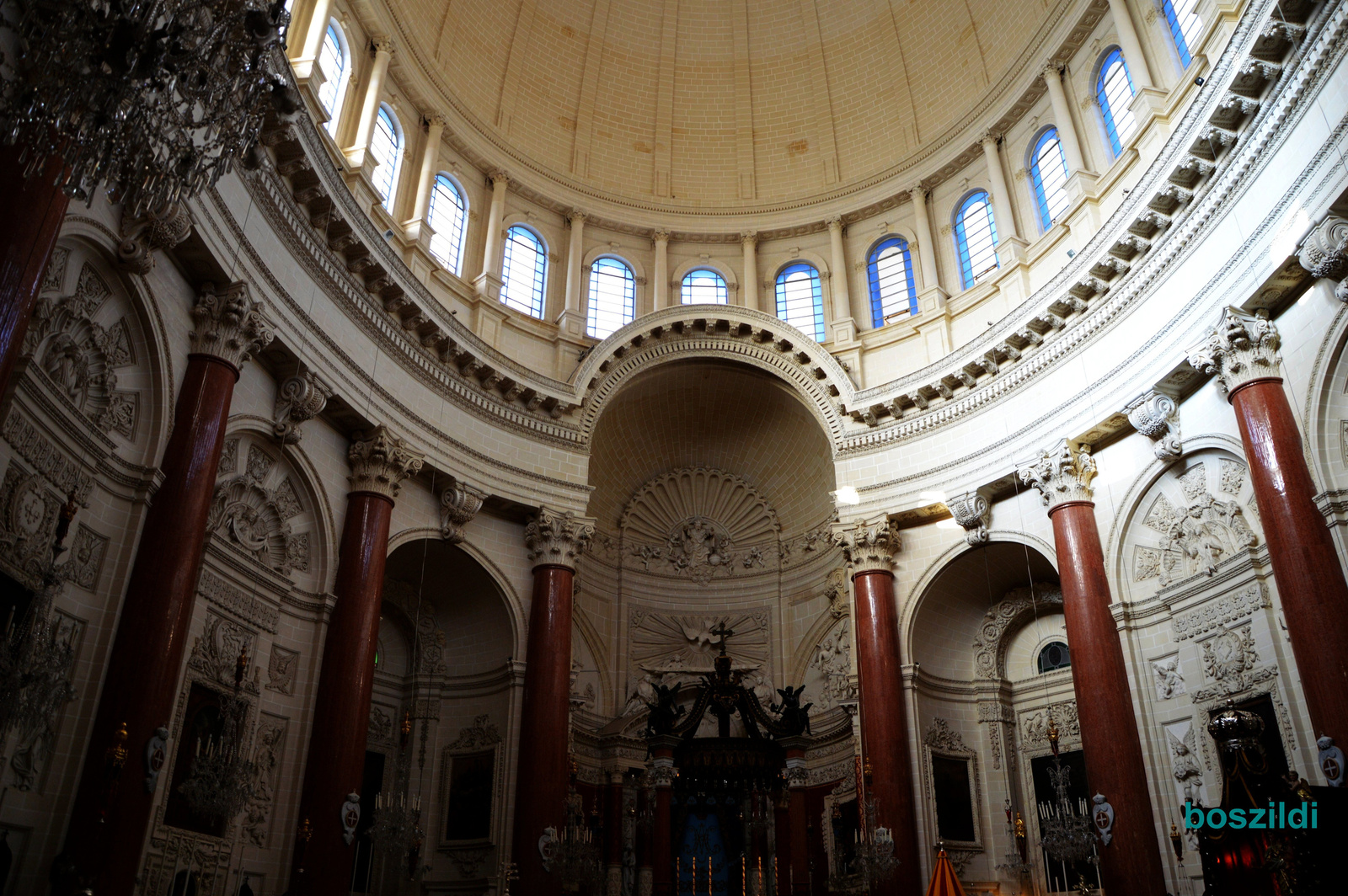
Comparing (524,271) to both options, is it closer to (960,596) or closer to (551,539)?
(551,539)

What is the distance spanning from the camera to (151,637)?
10.4 metres

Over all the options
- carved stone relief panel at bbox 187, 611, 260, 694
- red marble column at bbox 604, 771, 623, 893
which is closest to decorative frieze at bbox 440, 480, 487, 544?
carved stone relief panel at bbox 187, 611, 260, 694

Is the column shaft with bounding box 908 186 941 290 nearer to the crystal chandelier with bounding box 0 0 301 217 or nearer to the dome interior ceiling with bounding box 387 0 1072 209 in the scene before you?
the dome interior ceiling with bounding box 387 0 1072 209

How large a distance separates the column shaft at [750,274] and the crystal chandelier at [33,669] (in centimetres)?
1657

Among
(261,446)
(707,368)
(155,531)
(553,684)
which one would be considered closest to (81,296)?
(155,531)

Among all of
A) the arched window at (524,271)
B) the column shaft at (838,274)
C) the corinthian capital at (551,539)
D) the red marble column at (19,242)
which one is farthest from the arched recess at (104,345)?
the column shaft at (838,274)

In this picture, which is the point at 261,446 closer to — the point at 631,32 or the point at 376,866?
the point at 376,866

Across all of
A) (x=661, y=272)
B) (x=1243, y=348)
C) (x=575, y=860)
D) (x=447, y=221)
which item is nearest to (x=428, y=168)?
(x=447, y=221)

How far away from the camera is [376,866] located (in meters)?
16.2

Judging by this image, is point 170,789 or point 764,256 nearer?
point 170,789

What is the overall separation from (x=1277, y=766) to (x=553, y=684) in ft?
35.8

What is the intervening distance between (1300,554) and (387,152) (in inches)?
660

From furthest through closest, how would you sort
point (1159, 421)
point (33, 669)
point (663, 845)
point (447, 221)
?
point (447, 221), point (663, 845), point (1159, 421), point (33, 669)

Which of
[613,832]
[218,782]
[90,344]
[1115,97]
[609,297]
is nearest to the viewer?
[90,344]
